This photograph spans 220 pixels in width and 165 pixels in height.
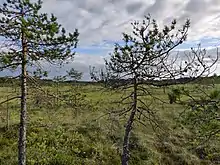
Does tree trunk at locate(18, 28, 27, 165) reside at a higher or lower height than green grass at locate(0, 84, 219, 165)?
higher

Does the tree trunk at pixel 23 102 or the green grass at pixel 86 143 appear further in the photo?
the green grass at pixel 86 143

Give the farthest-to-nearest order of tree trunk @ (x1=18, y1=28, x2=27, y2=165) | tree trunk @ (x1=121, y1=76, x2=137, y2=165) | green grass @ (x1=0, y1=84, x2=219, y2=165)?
green grass @ (x1=0, y1=84, x2=219, y2=165) < tree trunk @ (x1=121, y1=76, x2=137, y2=165) < tree trunk @ (x1=18, y1=28, x2=27, y2=165)

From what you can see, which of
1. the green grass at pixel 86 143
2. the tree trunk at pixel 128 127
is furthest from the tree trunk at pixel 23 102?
the tree trunk at pixel 128 127

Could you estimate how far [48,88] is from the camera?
1086 cm

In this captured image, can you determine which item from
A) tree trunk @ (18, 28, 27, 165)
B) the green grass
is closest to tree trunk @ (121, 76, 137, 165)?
the green grass

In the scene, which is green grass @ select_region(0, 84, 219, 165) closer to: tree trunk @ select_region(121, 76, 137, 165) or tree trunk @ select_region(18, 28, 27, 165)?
tree trunk @ select_region(121, 76, 137, 165)

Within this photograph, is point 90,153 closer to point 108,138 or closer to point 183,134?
point 108,138

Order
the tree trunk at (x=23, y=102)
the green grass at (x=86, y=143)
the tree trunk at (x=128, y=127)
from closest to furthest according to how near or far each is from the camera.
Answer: the tree trunk at (x=23, y=102), the tree trunk at (x=128, y=127), the green grass at (x=86, y=143)

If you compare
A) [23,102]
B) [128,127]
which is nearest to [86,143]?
[128,127]

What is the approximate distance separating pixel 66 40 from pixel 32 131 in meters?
7.46

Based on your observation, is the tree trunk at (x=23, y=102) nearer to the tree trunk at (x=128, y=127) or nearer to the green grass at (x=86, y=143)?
the green grass at (x=86, y=143)

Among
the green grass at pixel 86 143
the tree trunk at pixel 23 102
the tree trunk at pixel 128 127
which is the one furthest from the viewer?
the green grass at pixel 86 143

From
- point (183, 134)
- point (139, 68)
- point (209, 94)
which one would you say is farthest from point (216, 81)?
point (183, 134)

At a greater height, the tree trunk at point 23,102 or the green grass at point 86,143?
the tree trunk at point 23,102
